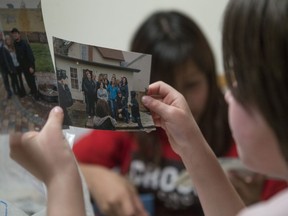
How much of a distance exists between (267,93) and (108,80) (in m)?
0.23

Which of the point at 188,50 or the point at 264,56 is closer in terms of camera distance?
the point at 264,56

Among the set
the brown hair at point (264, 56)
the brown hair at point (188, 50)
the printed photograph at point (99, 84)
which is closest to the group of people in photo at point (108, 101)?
the printed photograph at point (99, 84)

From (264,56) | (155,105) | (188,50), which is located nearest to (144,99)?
(155,105)

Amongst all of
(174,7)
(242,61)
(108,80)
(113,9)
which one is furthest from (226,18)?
(174,7)

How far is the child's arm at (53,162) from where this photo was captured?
0.63 meters

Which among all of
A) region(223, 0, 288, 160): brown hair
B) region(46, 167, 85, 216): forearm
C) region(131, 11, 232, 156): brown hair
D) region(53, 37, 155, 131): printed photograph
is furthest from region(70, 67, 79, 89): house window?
region(131, 11, 232, 156): brown hair

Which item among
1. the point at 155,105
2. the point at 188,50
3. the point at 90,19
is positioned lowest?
the point at 188,50

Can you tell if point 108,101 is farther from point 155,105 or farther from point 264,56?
point 264,56

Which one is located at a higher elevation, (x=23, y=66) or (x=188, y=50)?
(x=23, y=66)

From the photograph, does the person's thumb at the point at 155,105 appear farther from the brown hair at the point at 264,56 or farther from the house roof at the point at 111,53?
the brown hair at the point at 264,56

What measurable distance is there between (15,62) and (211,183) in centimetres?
31

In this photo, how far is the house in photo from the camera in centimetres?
65

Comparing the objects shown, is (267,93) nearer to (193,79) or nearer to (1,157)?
(1,157)

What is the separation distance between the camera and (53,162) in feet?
2.12
